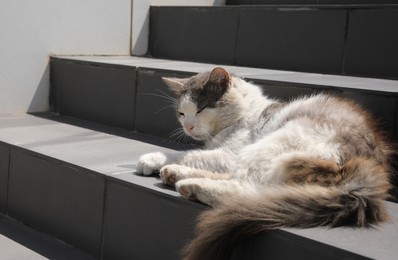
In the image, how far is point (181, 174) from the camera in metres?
1.72

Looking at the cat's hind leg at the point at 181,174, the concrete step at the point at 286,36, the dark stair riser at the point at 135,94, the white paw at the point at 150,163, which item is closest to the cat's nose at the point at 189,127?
the white paw at the point at 150,163

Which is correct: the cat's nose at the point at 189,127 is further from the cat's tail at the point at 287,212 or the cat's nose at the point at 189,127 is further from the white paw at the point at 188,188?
the cat's tail at the point at 287,212

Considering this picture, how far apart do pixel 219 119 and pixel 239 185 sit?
1.58ft

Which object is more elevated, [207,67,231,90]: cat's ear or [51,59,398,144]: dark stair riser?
[207,67,231,90]: cat's ear

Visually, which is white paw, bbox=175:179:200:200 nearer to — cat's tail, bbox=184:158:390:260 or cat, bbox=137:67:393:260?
cat, bbox=137:67:393:260

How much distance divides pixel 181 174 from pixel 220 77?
456mm

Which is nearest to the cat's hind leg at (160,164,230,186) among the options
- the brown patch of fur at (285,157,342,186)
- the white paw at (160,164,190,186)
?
the white paw at (160,164,190,186)

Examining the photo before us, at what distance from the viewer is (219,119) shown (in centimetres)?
201

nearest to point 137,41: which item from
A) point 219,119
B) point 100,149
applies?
point 100,149

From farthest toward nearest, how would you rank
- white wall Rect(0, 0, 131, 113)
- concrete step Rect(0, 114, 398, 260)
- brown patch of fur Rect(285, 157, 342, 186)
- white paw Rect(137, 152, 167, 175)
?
1. white wall Rect(0, 0, 131, 113)
2. white paw Rect(137, 152, 167, 175)
3. brown patch of fur Rect(285, 157, 342, 186)
4. concrete step Rect(0, 114, 398, 260)

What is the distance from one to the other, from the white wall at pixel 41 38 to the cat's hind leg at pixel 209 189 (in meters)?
1.78

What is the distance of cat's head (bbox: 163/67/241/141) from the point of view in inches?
78.4

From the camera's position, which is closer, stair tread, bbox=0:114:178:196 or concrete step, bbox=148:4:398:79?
stair tread, bbox=0:114:178:196

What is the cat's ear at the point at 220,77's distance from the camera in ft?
6.46
